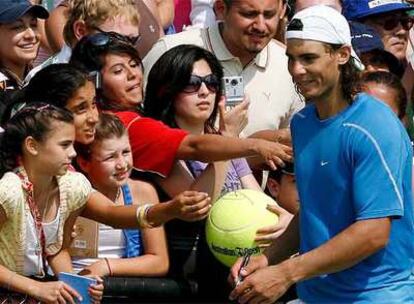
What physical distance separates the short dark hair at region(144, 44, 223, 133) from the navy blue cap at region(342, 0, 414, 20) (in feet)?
7.11

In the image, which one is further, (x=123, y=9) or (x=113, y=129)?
(x=123, y=9)

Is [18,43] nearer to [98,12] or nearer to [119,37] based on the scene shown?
[98,12]

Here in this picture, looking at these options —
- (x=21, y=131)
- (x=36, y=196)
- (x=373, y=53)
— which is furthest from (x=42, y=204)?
(x=373, y=53)

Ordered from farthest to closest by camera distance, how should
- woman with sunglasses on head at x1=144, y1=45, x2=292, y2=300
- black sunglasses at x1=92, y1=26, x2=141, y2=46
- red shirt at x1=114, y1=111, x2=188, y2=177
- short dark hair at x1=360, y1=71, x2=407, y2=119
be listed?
short dark hair at x1=360, y1=71, x2=407, y2=119
black sunglasses at x1=92, y1=26, x2=141, y2=46
woman with sunglasses on head at x1=144, y1=45, x2=292, y2=300
red shirt at x1=114, y1=111, x2=188, y2=177

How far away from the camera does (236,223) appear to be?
19.9 feet

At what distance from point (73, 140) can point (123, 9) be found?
5.19 ft

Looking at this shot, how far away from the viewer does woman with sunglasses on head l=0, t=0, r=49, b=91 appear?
7.06 metres

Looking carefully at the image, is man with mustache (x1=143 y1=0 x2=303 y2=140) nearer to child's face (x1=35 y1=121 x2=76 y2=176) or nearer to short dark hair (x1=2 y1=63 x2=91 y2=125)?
short dark hair (x1=2 y1=63 x2=91 y2=125)

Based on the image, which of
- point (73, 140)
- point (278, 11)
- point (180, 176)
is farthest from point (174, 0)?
point (73, 140)

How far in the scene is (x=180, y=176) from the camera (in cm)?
646

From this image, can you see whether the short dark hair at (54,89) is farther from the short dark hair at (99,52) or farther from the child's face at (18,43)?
the child's face at (18,43)

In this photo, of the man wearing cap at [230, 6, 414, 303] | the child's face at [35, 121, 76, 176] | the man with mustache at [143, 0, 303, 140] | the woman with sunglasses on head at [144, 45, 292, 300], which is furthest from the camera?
the man with mustache at [143, 0, 303, 140]

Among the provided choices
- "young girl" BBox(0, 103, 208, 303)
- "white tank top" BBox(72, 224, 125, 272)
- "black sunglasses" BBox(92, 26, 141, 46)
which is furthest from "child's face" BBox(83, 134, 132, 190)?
"black sunglasses" BBox(92, 26, 141, 46)

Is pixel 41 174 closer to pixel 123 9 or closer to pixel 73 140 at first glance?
pixel 73 140
